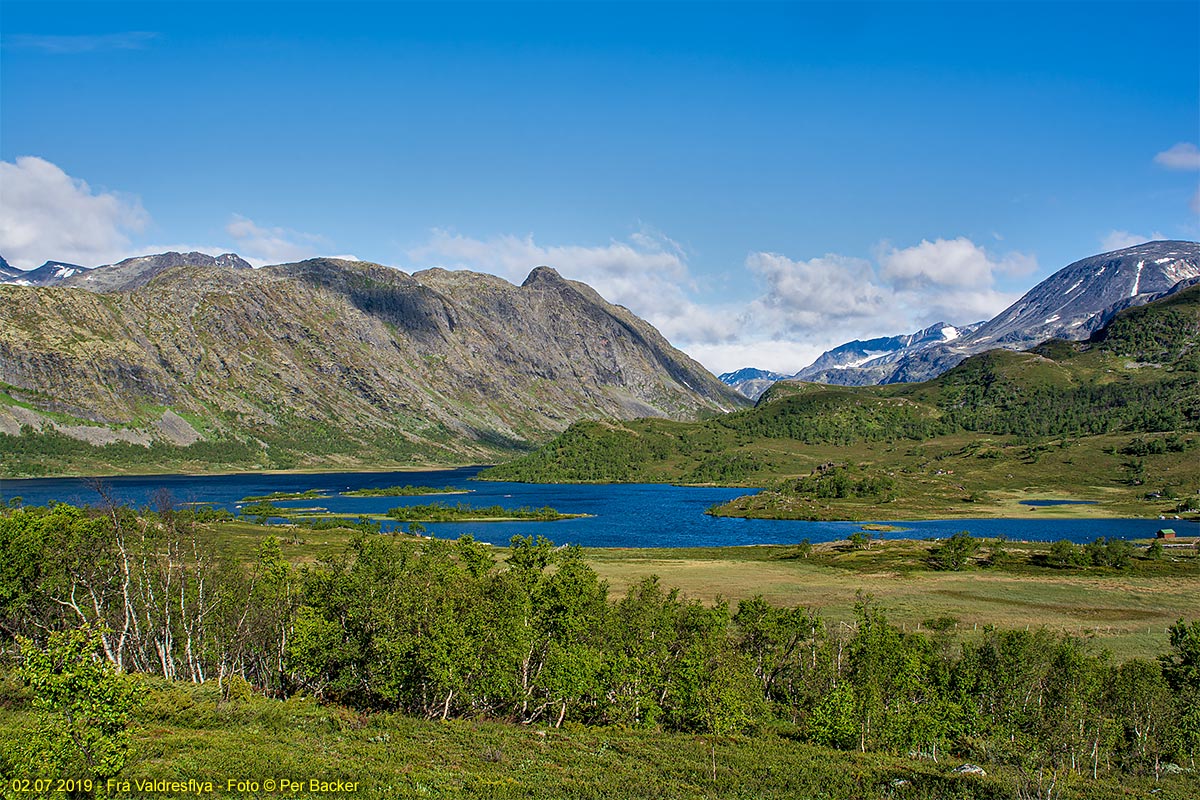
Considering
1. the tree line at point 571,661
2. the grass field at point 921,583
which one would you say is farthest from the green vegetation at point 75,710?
the grass field at point 921,583

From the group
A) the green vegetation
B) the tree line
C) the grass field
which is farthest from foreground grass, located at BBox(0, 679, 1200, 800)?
the grass field

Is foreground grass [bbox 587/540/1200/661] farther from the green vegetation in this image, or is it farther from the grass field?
the green vegetation

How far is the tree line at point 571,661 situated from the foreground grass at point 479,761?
124 inches

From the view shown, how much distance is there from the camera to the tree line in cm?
5853

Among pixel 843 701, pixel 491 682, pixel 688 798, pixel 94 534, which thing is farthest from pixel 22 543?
pixel 843 701

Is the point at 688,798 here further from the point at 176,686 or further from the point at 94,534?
the point at 94,534

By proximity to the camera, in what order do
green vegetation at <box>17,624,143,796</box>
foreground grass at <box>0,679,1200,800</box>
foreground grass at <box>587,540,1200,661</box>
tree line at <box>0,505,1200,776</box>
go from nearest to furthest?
1. green vegetation at <box>17,624,143,796</box>
2. foreground grass at <box>0,679,1200,800</box>
3. tree line at <box>0,505,1200,776</box>
4. foreground grass at <box>587,540,1200,661</box>

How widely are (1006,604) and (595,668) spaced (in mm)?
91677

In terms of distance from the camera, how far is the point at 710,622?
234ft

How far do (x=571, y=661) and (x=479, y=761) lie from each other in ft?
44.7

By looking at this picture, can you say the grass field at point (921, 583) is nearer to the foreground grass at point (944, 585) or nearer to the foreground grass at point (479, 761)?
the foreground grass at point (944, 585)

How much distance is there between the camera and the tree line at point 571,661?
58.5 metres

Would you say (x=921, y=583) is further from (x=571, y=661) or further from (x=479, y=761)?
(x=479, y=761)

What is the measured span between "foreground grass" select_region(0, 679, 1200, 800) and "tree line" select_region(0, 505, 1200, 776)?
3142mm
